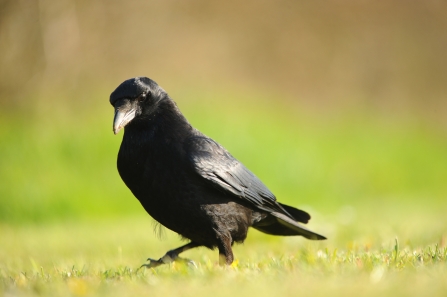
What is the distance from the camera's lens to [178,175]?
171 inches

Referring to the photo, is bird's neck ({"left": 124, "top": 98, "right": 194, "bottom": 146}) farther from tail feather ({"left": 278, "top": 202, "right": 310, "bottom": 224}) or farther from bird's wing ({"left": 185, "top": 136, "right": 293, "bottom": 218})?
tail feather ({"left": 278, "top": 202, "right": 310, "bottom": 224})

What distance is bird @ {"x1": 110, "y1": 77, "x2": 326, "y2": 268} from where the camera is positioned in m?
4.32

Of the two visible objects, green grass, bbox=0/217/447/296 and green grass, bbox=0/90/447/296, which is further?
green grass, bbox=0/90/447/296

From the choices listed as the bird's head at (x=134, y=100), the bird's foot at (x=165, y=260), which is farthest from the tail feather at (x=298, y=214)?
the bird's head at (x=134, y=100)

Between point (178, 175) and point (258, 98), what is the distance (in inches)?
365

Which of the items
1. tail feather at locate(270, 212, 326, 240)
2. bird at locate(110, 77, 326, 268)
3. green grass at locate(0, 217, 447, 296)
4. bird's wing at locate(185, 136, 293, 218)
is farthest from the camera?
tail feather at locate(270, 212, 326, 240)

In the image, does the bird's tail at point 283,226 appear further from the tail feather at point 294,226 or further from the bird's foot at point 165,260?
the bird's foot at point 165,260

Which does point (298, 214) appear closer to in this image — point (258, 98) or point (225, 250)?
point (225, 250)

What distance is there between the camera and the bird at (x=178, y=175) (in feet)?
14.2

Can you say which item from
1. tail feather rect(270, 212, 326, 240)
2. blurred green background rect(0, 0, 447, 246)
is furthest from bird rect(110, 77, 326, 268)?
blurred green background rect(0, 0, 447, 246)

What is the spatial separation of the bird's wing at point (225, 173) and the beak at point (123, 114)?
0.44 m

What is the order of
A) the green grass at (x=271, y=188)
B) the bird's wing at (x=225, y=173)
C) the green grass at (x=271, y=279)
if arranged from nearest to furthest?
1. the green grass at (x=271, y=279)
2. the green grass at (x=271, y=188)
3. the bird's wing at (x=225, y=173)

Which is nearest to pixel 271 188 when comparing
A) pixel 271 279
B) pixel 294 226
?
pixel 294 226

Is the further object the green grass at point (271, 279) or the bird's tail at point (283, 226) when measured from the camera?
the bird's tail at point (283, 226)
